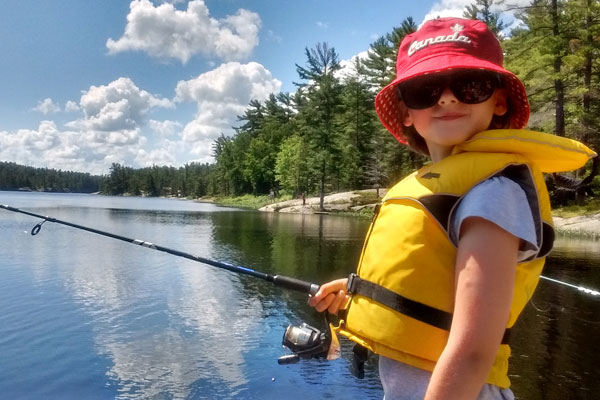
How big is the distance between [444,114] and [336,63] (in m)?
55.7

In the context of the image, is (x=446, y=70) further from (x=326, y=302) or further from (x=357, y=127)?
(x=357, y=127)

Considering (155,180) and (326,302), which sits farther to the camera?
(155,180)

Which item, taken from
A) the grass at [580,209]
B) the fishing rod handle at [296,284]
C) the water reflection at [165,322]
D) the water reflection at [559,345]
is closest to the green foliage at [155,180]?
the grass at [580,209]

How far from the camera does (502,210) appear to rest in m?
1.35

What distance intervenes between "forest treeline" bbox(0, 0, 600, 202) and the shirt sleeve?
28131 millimetres

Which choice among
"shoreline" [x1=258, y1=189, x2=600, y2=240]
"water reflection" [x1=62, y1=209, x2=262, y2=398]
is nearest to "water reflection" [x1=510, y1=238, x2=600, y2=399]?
"water reflection" [x1=62, y1=209, x2=262, y2=398]

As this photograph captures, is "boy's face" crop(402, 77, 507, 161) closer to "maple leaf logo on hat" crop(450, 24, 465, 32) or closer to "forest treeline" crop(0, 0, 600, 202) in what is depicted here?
"maple leaf logo on hat" crop(450, 24, 465, 32)

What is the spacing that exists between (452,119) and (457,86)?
0.40 feet

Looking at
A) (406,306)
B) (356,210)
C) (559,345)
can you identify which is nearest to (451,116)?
(406,306)

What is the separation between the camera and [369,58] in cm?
5556

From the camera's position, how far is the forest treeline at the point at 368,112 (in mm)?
26188

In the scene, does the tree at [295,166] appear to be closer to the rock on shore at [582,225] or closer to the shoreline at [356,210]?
the shoreline at [356,210]

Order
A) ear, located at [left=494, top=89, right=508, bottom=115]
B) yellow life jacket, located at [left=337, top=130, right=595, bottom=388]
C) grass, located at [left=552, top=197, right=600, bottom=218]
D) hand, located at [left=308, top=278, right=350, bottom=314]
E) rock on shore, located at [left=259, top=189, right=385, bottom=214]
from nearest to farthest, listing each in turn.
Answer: yellow life jacket, located at [left=337, top=130, right=595, bottom=388], ear, located at [left=494, top=89, right=508, bottom=115], hand, located at [left=308, top=278, right=350, bottom=314], grass, located at [left=552, top=197, right=600, bottom=218], rock on shore, located at [left=259, top=189, right=385, bottom=214]

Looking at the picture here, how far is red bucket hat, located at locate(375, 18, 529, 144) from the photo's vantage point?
1.75 meters
